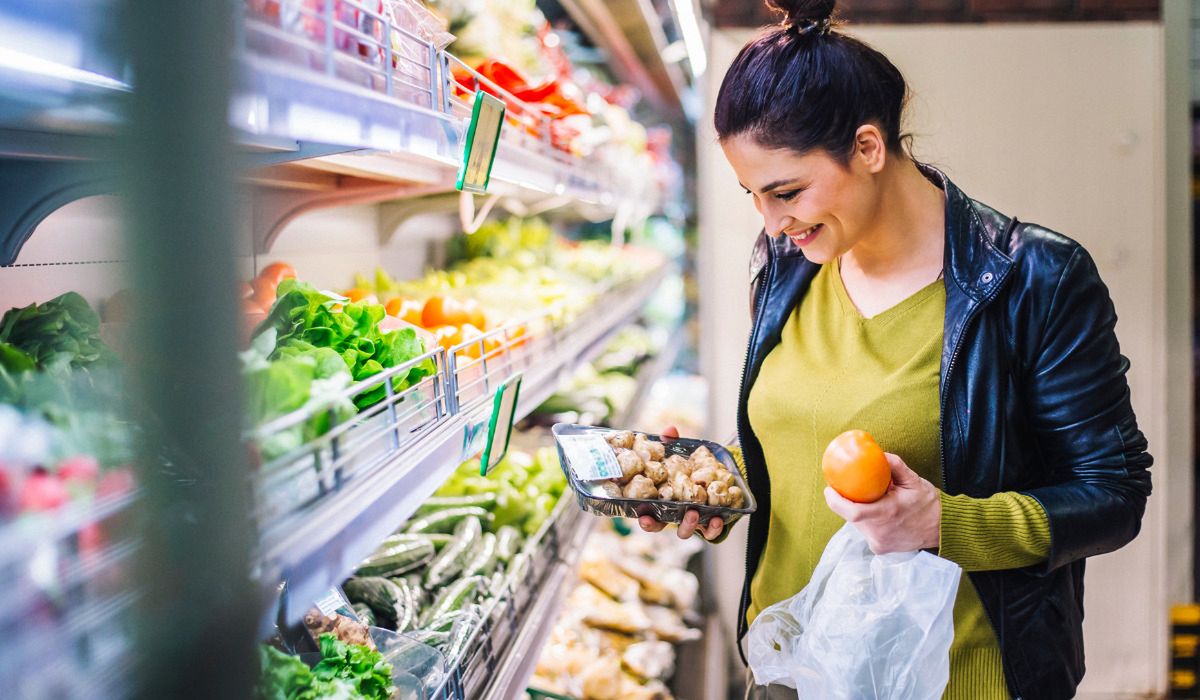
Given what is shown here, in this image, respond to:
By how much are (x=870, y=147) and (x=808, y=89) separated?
137mm

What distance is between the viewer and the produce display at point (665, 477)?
1.39 m

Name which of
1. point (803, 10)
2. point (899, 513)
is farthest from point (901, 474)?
point (803, 10)

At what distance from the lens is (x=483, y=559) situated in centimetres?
176

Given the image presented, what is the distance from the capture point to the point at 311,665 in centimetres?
113

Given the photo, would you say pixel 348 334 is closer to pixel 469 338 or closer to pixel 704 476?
pixel 469 338

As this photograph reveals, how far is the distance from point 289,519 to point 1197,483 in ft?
17.0

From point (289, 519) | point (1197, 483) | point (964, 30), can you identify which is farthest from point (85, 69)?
point (1197, 483)

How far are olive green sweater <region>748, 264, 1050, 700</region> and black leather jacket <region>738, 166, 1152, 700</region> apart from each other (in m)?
0.03

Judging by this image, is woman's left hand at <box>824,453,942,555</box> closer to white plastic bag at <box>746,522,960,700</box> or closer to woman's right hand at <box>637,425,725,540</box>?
white plastic bag at <box>746,522,960,700</box>

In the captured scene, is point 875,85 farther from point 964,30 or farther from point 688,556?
point 688,556

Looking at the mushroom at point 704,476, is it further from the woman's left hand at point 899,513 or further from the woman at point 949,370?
the woman's left hand at point 899,513

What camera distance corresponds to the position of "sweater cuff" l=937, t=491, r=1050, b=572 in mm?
1275

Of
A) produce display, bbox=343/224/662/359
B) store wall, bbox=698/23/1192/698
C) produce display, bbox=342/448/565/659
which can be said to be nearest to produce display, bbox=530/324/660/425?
produce display, bbox=343/224/662/359

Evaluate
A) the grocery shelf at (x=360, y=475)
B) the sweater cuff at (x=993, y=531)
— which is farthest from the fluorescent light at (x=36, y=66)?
the sweater cuff at (x=993, y=531)
